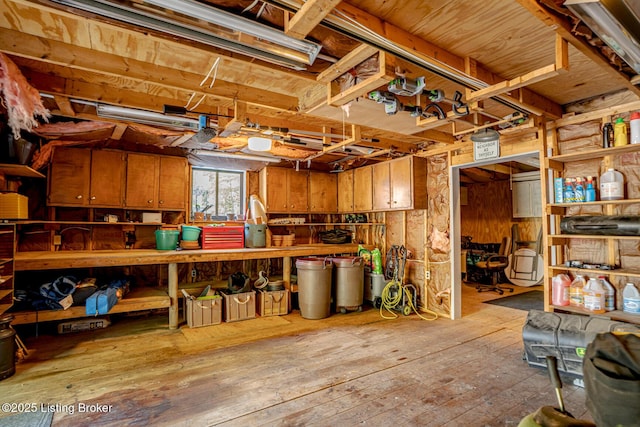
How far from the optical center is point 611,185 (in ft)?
9.86

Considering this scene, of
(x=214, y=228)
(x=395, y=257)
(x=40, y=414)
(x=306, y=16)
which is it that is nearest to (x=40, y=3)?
(x=306, y=16)

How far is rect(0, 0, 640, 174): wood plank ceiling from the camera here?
6.02ft

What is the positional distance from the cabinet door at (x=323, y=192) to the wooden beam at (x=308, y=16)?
4588 millimetres

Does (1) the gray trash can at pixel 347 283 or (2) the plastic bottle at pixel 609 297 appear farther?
(1) the gray trash can at pixel 347 283

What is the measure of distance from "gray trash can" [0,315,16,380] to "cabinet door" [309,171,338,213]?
14.5 ft

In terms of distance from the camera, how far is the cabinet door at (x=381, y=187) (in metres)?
5.39

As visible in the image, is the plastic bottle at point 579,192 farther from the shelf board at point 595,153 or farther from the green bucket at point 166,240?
the green bucket at point 166,240

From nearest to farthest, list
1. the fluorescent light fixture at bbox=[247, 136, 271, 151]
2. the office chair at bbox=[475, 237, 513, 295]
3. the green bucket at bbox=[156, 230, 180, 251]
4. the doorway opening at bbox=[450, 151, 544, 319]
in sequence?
the fluorescent light fixture at bbox=[247, 136, 271, 151]
the green bucket at bbox=[156, 230, 180, 251]
the office chair at bbox=[475, 237, 513, 295]
the doorway opening at bbox=[450, 151, 544, 319]

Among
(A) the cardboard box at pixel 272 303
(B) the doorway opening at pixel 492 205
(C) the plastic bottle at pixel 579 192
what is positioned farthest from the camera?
(B) the doorway opening at pixel 492 205

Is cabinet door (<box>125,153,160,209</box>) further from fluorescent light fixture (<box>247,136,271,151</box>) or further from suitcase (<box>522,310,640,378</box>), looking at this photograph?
suitcase (<box>522,310,640,378</box>)

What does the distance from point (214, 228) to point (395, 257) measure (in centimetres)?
294

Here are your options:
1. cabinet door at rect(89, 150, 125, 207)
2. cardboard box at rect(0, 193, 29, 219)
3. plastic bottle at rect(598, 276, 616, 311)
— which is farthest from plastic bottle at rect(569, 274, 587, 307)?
cardboard box at rect(0, 193, 29, 219)

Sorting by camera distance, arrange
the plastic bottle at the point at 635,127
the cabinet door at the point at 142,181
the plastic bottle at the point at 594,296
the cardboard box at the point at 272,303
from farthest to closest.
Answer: the cardboard box at the point at 272,303
the cabinet door at the point at 142,181
the plastic bottle at the point at 594,296
the plastic bottle at the point at 635,127

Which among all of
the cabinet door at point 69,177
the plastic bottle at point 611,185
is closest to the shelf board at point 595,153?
the plastic bottle at point 611,185
